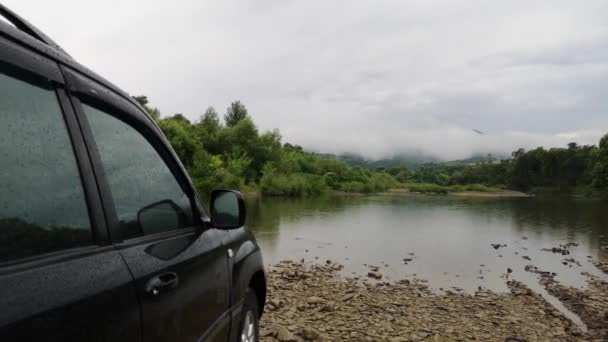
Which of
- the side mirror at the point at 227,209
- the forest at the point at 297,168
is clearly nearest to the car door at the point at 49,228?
the side mirror at the point at 227,209

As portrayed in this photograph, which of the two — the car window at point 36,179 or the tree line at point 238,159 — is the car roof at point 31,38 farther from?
the tree line at point 238,159

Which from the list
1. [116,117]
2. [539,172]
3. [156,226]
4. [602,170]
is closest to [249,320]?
[156,226]

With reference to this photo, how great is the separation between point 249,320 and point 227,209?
926mm

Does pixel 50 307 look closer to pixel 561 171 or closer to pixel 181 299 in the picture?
pixel 181 299

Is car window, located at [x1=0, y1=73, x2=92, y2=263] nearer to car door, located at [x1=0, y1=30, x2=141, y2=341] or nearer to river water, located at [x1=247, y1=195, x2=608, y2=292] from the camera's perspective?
car door, located at [x1=0, y1=30, x2=141, y2=341]

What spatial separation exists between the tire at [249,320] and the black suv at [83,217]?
0.66 metres

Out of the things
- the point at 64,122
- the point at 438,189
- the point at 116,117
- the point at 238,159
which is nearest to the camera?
the point at 64,122

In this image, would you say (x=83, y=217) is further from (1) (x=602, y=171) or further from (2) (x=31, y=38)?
(1) (x=602, y=171)

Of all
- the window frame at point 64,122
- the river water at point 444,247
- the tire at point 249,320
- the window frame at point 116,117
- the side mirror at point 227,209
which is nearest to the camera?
the window frame at point 64,122

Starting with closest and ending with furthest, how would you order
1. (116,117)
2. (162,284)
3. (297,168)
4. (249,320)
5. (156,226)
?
(162,284)
(116,117)
(156,226)
(249,320)
(297,168)

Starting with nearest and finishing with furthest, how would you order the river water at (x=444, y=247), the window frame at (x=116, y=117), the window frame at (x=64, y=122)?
the window frame at (x=64, y=122) → the window frame at (x=116, y=117) → the river water at (x=444, y=247)

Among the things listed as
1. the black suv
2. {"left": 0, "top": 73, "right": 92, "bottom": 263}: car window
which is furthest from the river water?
{"left": 0, "top": 73, "right": 92, "bottom": 263}: car window

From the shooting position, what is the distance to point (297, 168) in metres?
64.1

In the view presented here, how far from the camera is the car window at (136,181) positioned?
143 cm
